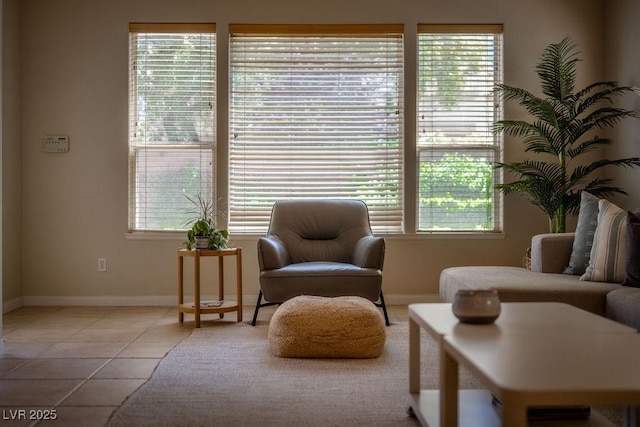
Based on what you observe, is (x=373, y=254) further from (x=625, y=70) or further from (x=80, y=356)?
(x=625, y=70)

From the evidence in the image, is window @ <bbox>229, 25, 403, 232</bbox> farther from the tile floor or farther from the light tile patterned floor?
the tile floor

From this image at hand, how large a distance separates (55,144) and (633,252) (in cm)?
419

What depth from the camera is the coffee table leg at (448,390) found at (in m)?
1.72

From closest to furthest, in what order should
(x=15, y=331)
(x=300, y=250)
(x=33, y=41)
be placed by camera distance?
1. (x=15, y=331)
2. (x=300, y=250)
3. (x=33, y=41)

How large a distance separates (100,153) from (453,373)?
12.8ft

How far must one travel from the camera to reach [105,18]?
4836mm

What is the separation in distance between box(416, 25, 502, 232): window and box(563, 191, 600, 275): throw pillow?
1365 mm

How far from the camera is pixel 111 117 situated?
4.83m

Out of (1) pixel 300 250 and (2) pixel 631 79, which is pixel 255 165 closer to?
(1) pixel 300 250

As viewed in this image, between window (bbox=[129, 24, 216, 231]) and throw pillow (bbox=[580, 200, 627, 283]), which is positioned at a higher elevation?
window (bbox=[129, 24, 216, 231])

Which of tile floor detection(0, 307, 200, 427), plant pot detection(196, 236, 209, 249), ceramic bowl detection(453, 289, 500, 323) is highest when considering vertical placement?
plant pot detection(196, 236, 209, 249)

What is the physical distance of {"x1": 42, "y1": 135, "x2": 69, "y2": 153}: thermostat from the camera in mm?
4809

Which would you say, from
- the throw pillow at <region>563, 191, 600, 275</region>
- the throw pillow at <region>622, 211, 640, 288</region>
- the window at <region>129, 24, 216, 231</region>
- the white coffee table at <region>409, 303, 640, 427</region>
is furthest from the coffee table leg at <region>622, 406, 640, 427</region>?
the window at <region>129, 24, 216, 231</region>

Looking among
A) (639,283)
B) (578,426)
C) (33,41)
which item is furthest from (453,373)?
(33,41)
